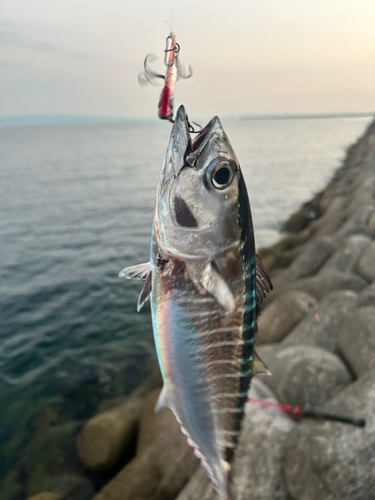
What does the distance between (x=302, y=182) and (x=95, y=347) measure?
3145 centimetres

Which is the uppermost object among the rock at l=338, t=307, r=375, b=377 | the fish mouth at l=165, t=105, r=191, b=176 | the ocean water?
the fish mouth at l=165, t=105, r=191, b=176

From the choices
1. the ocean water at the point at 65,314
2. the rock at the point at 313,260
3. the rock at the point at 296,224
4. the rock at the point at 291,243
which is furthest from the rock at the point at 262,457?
the rock at the point at 296,224

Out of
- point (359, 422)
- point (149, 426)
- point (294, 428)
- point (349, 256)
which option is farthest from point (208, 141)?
point (349, 256)

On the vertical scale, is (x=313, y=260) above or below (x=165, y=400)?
below

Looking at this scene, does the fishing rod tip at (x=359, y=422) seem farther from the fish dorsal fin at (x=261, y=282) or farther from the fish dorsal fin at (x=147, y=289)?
the fish dorsal fin at (x=147, y=289)

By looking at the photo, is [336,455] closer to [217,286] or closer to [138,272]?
[217,286]

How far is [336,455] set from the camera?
10.6 feet

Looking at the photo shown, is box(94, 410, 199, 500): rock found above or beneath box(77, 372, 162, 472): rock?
above

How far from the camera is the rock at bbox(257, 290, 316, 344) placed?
22.4 feet

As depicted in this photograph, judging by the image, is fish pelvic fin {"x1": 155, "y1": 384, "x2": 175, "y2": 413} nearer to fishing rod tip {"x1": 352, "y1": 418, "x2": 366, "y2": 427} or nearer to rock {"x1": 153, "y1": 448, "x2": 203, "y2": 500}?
fishing rod tip {"x1": 352, "y1": 418, "x2": 366, "y2": 427}

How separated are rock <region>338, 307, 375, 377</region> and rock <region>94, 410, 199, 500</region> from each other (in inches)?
99.8

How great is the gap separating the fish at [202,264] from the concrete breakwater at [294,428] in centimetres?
103

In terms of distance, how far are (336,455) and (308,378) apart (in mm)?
1140

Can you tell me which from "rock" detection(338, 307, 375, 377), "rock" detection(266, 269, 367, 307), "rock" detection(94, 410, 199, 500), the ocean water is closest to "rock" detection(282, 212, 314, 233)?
the ocean water
